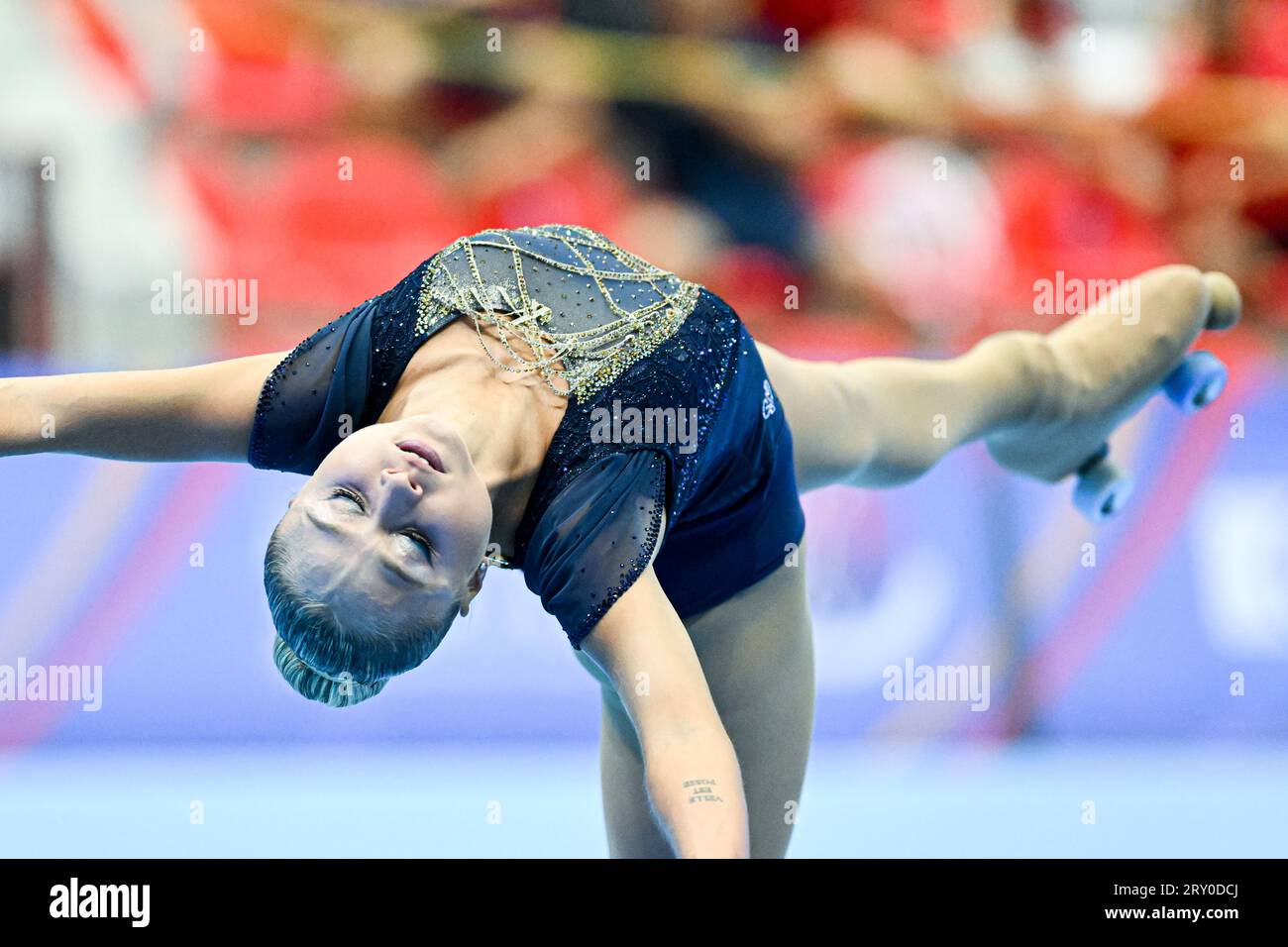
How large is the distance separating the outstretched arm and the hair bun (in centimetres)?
27

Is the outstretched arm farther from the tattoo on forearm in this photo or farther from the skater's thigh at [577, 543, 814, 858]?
the tattoo on forearm

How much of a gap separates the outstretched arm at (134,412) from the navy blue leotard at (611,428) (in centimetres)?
4

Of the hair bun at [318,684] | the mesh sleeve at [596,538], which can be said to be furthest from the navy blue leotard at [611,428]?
the hair bun at [318,684]

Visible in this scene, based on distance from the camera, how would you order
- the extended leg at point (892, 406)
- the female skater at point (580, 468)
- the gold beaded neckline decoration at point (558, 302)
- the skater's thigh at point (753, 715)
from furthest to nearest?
1. the extended leg at point (892, 406)
2. the skater's thigh at point (753, 715)
3. the gold beaded neckline decoration at point (558, 302)
4. the female skater at point (580, 468)

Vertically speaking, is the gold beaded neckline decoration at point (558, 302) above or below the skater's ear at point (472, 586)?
above

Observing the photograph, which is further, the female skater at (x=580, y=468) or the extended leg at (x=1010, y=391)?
the extended leg at (x=1010, y=391)

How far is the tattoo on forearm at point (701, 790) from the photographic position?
4.80ft

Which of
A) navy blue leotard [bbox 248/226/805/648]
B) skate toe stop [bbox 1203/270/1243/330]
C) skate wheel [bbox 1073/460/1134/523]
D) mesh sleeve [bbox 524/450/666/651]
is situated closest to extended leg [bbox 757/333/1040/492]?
navy blue leotard [bbox 248/226/805/648]

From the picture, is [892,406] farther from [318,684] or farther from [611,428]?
[318,684]

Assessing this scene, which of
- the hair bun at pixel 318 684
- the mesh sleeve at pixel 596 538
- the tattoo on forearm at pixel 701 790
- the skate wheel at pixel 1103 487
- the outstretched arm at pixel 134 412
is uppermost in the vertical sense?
the outstretched arm at pixel 134 412

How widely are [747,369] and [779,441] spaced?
15 cm

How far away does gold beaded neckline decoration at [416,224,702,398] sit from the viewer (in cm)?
186

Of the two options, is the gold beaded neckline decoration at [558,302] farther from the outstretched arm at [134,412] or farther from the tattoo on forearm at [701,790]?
the tattoo on forearm at [701,790]
